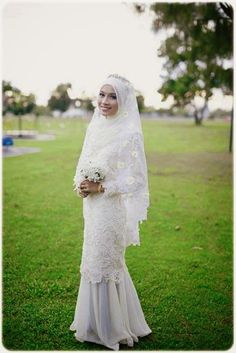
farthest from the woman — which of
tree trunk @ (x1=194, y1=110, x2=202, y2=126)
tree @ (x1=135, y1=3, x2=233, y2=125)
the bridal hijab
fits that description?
tree trunk @ (x1=194, y1=110, x2=202, y2=126)

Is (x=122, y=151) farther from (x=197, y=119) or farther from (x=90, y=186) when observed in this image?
(x=197, y=119)

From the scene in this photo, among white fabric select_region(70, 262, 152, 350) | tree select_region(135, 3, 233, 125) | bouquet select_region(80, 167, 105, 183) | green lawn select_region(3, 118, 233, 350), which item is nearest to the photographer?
bouquet select_region(80, 167, 105, 183)

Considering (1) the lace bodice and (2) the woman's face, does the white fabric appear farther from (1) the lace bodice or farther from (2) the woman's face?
(2) the woman's face

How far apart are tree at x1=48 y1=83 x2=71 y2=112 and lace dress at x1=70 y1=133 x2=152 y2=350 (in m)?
14.6

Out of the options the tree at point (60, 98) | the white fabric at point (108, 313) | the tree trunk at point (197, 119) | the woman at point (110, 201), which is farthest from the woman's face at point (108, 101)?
the tree trunk at point (197, 119)

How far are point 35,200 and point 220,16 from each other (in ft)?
15.5

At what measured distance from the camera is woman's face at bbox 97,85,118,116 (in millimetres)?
3289

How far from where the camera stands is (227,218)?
25.2 feet

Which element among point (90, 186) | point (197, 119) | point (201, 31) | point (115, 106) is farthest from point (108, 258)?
point (197, 119)

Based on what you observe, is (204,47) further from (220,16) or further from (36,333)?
(36,333)

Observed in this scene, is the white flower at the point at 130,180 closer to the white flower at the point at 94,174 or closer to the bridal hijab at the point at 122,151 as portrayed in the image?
the bridal hijab at the point at 122,151

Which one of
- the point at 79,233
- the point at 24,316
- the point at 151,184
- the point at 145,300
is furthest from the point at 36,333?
the point at 151,184

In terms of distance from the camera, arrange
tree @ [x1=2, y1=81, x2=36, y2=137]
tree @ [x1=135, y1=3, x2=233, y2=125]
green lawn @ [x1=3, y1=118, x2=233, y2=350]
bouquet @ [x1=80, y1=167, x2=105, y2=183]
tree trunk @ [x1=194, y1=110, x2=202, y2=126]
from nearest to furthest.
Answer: bouquet @ [x1=80, y1=167, x2=105, y2=183]
green lawn @ [x1=3, y1=118, x2=233, y2=350]
tree @ [x1=135, y1=3, x2=233, y2=125]
tree @ [x1=2, y1=81, x2=36, y2=137]
tree trunk @ [x1=194, y1=110, x2=202, y2=126]

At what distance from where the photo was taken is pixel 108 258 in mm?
3334
